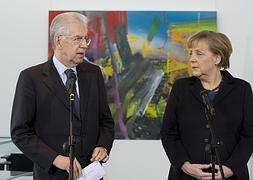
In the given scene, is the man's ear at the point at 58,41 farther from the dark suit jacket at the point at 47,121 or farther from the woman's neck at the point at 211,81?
the woman's neck at the point at 211,81

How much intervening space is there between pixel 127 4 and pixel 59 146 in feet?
6.32

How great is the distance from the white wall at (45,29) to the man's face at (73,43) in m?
1.62

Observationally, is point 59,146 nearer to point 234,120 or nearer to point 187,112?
point 187,112

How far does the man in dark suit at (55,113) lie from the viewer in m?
2.26

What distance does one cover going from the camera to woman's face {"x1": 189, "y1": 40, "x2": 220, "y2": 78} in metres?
2.58

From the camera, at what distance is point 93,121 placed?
238cm

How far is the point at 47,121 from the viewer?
2.29 meters

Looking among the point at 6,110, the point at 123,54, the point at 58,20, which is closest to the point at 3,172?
the point at 6,110

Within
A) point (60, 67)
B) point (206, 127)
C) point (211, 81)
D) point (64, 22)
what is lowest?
point (206, 127)

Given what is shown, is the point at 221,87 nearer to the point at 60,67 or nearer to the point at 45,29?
the point at 60,67

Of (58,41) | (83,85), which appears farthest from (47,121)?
(58,41)

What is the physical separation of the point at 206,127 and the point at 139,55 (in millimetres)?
1457

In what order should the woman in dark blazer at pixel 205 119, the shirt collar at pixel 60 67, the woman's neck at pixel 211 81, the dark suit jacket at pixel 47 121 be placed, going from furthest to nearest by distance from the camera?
the woman's neck at pixel 211 81 → the woman in dark blazer at pixel 205 119 → the shirt collar at pixel 60 67 → the dark suit jacket at pixel 47 121

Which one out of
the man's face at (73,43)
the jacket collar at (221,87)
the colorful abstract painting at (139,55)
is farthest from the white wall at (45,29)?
the man's face at (73,43)
